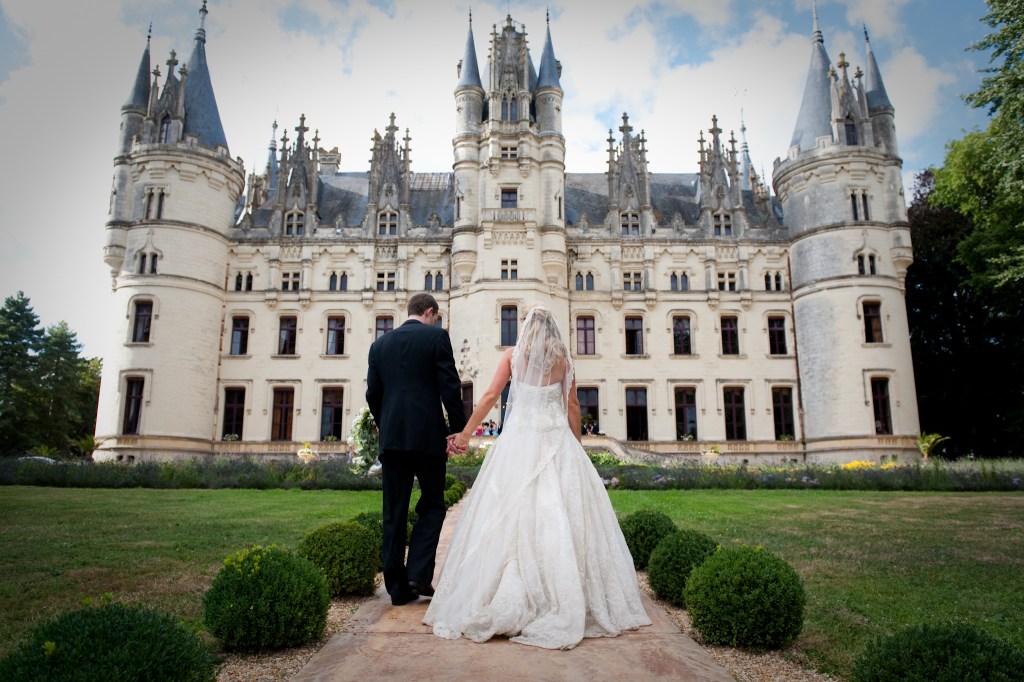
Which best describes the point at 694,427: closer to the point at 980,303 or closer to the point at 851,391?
the point at 851,391

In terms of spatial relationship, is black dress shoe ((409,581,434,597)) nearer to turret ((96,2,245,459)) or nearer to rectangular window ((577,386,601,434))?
rectangular window ((577,386,601,434))

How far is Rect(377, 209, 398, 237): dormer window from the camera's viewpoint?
3534 centimetres

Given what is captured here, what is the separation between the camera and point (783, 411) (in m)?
33.4

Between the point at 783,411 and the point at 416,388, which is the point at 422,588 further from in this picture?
the point at 783,411

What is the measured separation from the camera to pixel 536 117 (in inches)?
1380

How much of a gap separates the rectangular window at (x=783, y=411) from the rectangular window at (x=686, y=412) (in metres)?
3.65

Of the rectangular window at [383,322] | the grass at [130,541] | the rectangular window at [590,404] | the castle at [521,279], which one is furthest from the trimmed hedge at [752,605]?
the rectangular window at [383,322]

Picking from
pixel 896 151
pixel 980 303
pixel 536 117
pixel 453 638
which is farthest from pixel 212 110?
pixel 980 303

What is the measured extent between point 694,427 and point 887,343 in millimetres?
9095

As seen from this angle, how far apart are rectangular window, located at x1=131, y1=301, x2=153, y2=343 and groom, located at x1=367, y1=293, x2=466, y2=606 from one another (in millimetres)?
29034

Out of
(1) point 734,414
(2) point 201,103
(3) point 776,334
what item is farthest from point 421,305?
(2) point 201,103

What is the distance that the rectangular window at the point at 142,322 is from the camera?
102 ft

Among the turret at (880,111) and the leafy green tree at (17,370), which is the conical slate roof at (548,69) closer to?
the turret at (880,111)

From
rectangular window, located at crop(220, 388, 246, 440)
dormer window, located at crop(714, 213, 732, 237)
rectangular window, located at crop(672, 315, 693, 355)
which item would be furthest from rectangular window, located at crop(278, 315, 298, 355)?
dormer window, located at crop(714, 213, 732, 237)
